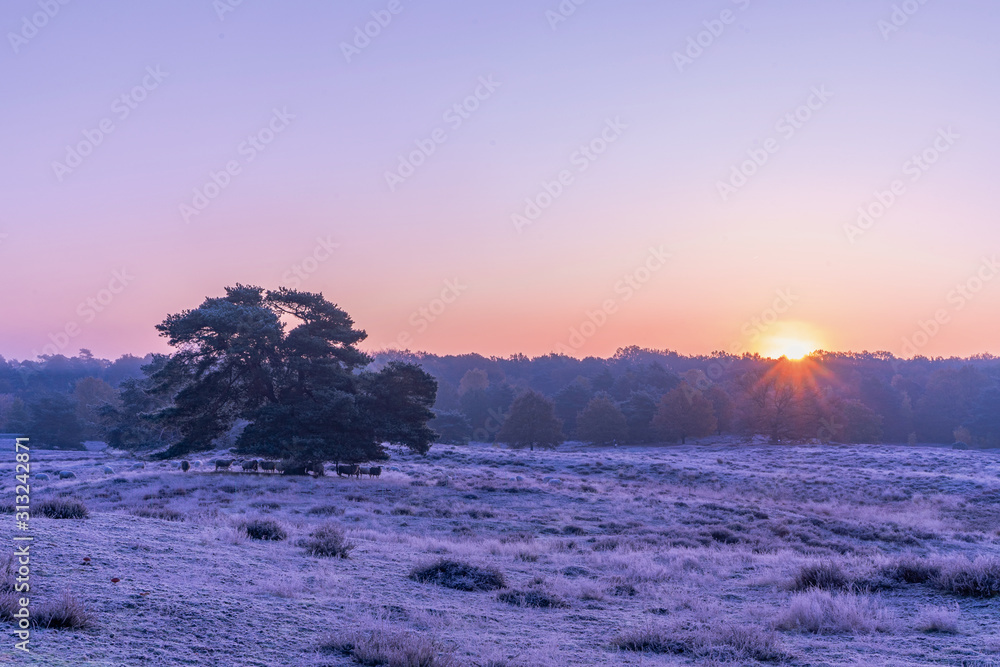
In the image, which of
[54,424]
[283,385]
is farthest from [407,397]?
[54,424]

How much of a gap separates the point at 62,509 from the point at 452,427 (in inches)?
2969

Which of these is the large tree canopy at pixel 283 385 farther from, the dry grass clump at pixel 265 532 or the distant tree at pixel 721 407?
the distant tree at pixel 721 407

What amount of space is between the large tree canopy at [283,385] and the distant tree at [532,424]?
1576 inches

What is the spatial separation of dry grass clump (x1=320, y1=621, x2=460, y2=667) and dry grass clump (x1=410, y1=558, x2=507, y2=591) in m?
4.03

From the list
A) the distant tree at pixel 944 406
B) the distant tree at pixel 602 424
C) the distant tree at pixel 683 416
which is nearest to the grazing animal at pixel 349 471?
the distant tree at pixel 602 424

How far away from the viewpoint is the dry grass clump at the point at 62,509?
47.9ft

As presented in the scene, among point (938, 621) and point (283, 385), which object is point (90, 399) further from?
point (938, 621)

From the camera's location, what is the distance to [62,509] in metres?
14.7

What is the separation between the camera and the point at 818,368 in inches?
4621

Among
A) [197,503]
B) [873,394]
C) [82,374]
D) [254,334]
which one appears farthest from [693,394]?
[82,374]

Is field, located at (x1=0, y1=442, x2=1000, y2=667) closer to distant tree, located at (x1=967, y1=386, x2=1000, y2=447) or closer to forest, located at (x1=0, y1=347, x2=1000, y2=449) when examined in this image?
forest, located at (x1=0, y1=347, x2=1000, y2=449)

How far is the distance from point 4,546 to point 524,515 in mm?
18893

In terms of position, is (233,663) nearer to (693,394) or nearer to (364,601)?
(364,601)

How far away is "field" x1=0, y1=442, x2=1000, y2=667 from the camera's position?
750 centimetres
